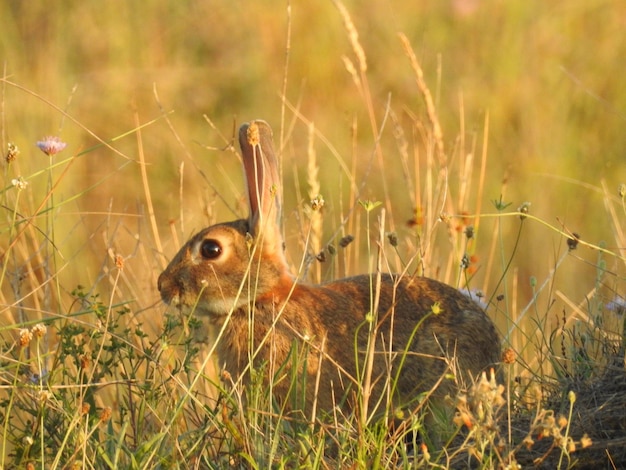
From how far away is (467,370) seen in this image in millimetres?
4570

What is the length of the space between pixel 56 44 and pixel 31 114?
1.07 m

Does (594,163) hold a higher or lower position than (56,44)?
lower

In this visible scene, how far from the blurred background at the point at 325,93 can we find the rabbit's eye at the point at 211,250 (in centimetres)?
287

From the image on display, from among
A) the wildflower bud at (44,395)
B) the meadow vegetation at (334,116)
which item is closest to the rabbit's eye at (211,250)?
the meadow vegetation at (334,116)

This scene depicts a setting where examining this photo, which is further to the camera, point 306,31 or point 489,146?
point 306,31

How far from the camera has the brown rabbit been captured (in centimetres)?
445

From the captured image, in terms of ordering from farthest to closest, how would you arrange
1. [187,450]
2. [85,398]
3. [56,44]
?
1. [56,44]
2. [85,398]
3. [187,450]

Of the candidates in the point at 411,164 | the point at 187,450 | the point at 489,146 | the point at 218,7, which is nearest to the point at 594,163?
the point at 489,146

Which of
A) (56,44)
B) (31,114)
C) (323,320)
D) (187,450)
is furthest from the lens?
(56,44)

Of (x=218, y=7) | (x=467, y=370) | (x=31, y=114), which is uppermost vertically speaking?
(x=218, y=7)

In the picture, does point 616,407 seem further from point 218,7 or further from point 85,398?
point 218,7

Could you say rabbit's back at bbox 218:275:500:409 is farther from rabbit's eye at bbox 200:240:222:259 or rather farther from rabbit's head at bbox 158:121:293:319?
rabbit's eye at bbox 200:240:222:259

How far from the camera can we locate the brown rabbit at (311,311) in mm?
4453

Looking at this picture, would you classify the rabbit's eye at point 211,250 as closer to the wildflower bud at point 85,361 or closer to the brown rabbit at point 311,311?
the brown rabbit at point 311,311
